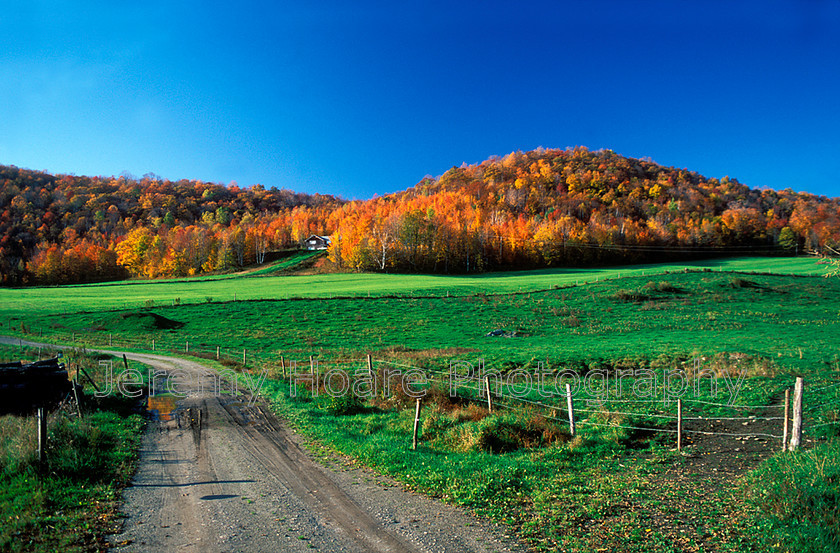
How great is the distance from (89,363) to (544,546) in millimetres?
28051

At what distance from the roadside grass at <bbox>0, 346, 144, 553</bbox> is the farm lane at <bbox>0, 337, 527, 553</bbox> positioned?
462 millimetres

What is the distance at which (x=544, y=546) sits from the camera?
736 centimetres

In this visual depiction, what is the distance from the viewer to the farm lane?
7.63 metres

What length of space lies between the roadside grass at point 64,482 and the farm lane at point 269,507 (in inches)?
18.2

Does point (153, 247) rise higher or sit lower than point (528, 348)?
higher

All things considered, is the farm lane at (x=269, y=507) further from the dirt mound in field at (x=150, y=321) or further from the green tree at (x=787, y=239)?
the green tree at (x=787, y=239)

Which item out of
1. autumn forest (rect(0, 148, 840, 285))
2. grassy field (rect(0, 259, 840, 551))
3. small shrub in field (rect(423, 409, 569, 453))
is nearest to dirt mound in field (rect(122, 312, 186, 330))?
grassy field (rect(0, 259, 840, 551))

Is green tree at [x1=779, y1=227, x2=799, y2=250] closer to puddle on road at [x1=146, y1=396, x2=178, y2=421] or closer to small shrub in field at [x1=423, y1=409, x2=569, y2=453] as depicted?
small shrub in field at [x1=423, y1=409, x2=569, y2=453]

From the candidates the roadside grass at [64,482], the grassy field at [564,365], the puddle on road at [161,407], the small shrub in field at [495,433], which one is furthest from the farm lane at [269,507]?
the small shrub in field at [495,433]

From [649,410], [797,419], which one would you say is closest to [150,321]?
[649,410]

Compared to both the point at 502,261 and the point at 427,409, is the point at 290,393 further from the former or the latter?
the point at 502,261

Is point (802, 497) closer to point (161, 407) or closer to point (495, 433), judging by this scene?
point (495, 433)

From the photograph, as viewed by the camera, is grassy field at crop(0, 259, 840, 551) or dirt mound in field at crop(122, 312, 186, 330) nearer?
grassy field at crop(0, 259, 840, 551)

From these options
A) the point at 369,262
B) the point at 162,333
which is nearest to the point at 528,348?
the point at 162,333
